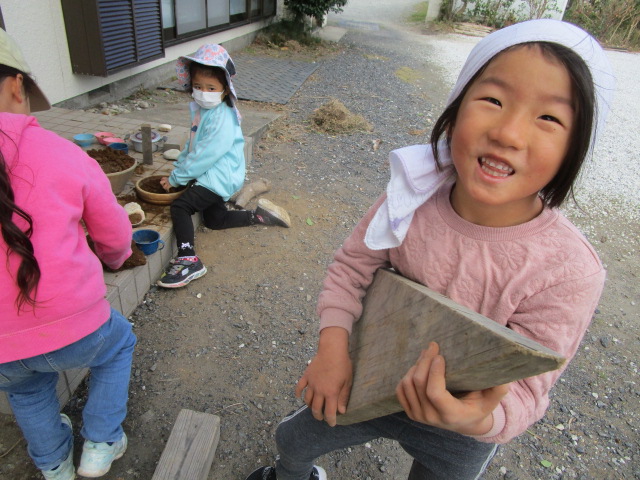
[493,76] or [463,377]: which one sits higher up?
[493,76]

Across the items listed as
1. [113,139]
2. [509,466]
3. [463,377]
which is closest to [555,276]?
[463,377]

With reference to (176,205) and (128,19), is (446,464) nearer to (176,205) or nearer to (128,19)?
(176,205)

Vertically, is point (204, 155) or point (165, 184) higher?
point (204, 155)

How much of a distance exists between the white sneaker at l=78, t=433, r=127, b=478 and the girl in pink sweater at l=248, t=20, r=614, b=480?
0.96 meters

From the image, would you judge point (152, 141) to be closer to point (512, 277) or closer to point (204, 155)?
point (204, 155)

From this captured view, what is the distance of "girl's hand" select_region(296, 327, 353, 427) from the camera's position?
1203mm

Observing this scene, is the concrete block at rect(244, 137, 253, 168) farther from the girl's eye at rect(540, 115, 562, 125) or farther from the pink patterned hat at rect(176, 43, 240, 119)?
the girl's eye at rect(540, 115, 562, 125)

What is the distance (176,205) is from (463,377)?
281cm

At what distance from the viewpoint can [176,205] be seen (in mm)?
3244

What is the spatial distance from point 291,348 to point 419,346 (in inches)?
72.7

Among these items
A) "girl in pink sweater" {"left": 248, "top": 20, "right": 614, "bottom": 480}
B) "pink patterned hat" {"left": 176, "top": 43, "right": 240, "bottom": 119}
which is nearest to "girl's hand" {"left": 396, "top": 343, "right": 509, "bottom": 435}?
"girl in pink sweater" {"left": 248, "top": 20, "right": 614, "bottom": 480}

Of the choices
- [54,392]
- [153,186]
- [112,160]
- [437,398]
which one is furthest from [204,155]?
[437,398]

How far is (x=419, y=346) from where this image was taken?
37.7 inches

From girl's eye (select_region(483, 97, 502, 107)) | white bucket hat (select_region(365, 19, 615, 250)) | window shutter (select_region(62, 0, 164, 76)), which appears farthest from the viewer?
window shutter (select_region(62, 0, 164, 76))
